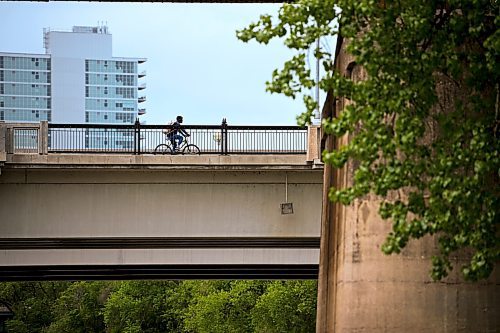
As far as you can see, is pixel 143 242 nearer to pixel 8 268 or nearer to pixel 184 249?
pixel 184 249

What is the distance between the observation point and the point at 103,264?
32125mm

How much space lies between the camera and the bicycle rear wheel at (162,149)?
3170 centimetres

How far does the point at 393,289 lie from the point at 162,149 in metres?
14.5

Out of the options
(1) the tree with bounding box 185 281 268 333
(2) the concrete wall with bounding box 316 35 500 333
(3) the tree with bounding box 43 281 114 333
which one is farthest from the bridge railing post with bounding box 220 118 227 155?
(3) the tree with bounding box 43 281 114 333

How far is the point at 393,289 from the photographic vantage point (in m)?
18.4

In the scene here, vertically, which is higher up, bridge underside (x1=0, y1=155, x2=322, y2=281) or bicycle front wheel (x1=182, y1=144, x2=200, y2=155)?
bicycle front wheel (x1=182, y1=144, x2=200, y2=155)

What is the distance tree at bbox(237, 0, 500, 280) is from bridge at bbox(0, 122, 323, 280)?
1387 cm

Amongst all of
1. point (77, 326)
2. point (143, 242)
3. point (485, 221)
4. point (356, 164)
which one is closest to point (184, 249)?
point (143, 242)

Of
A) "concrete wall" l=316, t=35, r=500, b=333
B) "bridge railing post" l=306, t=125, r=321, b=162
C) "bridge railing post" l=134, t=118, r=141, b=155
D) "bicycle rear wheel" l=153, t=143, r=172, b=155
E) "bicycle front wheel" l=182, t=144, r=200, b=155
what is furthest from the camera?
"bicycle front wheel" l=182, t=144, r=200, b=155

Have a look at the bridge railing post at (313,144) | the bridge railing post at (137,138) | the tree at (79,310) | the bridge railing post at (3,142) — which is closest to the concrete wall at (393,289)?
the bridge railing post at (313,144)

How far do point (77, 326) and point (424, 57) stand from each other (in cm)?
7567

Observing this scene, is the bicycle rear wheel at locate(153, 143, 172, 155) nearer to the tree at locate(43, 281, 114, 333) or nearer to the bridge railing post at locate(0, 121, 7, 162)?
the bridge railing post at locate(0, 121, 7, 162)

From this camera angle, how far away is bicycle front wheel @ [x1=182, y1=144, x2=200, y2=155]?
31.9 m

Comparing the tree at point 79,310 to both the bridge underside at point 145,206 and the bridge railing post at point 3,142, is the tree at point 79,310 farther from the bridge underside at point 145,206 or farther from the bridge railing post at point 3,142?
the bridge railing post at point 3,142
